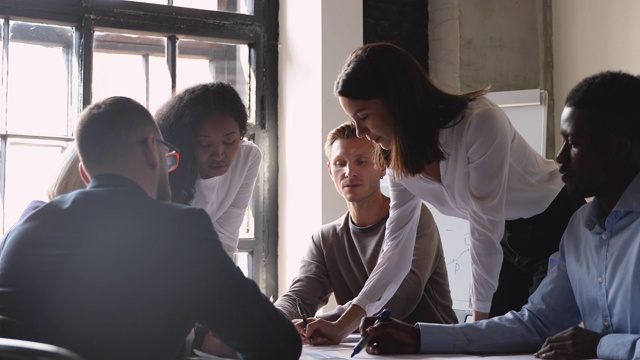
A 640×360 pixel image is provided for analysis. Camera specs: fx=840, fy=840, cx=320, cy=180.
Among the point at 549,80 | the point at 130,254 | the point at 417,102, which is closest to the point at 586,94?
the point at 417,102

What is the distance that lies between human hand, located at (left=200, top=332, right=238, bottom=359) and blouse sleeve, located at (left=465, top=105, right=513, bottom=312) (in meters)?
0.62

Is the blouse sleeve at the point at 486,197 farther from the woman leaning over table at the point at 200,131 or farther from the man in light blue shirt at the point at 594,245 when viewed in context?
the woman leaning over table at the point at 200,131

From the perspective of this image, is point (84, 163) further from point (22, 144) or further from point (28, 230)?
point (22, 144)

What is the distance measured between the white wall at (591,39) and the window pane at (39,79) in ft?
7.46

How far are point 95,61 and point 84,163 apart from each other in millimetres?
2332

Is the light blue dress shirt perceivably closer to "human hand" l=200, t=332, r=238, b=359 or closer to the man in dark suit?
"human hand" l=200, t=332, r=238, b=359

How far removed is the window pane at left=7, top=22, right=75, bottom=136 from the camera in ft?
11.4

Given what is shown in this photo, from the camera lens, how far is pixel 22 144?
3.51 m

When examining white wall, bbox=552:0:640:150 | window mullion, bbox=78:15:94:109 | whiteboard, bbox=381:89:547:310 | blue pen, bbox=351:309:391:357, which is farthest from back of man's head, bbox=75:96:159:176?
white wall, bbox=552:0:640:150

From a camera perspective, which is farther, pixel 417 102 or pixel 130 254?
pixel 417 102

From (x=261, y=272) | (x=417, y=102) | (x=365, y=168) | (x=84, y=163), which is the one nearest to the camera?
(x=84, y=163)

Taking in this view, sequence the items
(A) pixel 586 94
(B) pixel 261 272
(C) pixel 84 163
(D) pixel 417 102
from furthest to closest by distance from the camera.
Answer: (B) pixel 261 272
(D) pixel 417 102
(A) pixel 586 94
(C) pixel 84 163

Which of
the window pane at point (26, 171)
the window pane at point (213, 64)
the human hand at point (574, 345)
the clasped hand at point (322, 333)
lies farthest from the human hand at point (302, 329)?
the window pane at point (213, 64)

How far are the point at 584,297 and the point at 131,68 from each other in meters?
2.50
